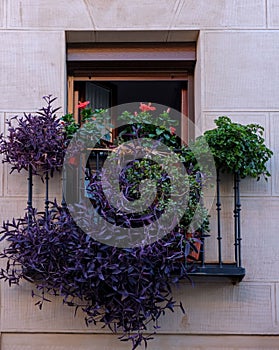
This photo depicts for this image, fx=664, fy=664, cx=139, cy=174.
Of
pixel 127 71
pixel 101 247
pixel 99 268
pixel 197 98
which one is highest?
pixel 127 71

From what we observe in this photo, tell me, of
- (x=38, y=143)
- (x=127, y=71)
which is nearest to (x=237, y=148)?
(x=127, y=71)

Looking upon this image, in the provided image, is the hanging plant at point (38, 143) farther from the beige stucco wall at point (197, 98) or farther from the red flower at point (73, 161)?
the beige stucco wall at point (197, 98)

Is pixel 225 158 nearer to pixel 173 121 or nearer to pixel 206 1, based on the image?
pixel 173 121

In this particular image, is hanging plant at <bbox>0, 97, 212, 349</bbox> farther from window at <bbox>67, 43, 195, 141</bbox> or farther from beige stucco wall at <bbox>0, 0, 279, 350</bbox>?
window at <bbox>67, 43, 195, 141</bbox>

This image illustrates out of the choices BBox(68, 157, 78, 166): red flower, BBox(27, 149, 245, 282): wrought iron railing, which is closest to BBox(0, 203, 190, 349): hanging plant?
BBox(27, 149, 245, 282): wrought iron railing

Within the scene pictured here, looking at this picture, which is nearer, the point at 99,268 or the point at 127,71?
the point at 99,268

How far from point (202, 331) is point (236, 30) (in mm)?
2345

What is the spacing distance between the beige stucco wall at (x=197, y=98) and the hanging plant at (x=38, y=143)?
0.24 meters

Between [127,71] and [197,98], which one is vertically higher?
[127,71]

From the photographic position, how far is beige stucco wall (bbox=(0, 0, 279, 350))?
4895 millimetres

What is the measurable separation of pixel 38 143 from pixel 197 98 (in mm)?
1379

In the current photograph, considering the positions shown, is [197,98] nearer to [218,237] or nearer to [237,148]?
[237,148]

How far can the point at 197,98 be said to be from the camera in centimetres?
536

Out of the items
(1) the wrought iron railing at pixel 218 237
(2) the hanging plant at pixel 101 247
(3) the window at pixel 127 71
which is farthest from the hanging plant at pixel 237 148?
(3) the window at pixel 127 71
